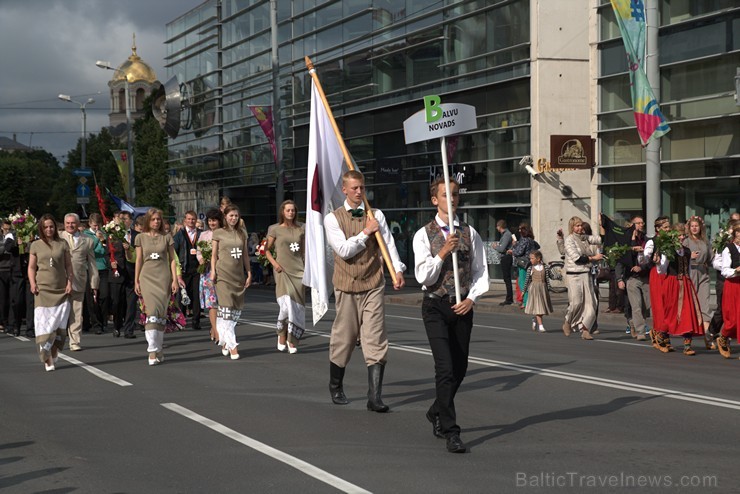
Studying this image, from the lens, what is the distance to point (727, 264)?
43.0 ft

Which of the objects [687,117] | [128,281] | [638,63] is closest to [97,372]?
[128,281]

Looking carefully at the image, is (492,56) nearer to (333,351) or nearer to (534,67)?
(534,67)

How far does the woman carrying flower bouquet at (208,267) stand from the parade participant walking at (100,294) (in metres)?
1.62

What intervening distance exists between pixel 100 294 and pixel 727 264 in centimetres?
1015

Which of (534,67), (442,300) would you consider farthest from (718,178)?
(442,300)

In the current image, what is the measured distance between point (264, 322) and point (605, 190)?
12333 mm

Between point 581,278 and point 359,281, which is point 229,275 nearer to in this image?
point 359,281

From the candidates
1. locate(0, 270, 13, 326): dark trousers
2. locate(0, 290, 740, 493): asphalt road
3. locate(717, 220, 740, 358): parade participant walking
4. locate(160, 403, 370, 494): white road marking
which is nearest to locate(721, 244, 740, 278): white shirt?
locate(717, 220, 740, 358): parade participant walking

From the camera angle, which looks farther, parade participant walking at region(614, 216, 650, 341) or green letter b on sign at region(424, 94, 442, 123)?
parade participant walking at region(614, 216, 650, 341)

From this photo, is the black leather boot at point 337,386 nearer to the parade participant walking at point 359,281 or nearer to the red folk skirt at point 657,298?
the parade participant walking at point 359,281

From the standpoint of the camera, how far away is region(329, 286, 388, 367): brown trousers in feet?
28.2

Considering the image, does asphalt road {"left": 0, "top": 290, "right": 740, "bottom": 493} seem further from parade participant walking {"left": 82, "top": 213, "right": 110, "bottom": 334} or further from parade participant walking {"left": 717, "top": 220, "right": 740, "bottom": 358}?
parade participant walking {"left": 82, "top": 213, "right": 110, "bottom": 334}

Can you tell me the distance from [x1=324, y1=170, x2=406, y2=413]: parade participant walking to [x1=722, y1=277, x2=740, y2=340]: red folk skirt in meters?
6.12

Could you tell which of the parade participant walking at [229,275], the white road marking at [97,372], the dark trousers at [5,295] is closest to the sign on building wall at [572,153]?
the dark trousers at [5,295]
